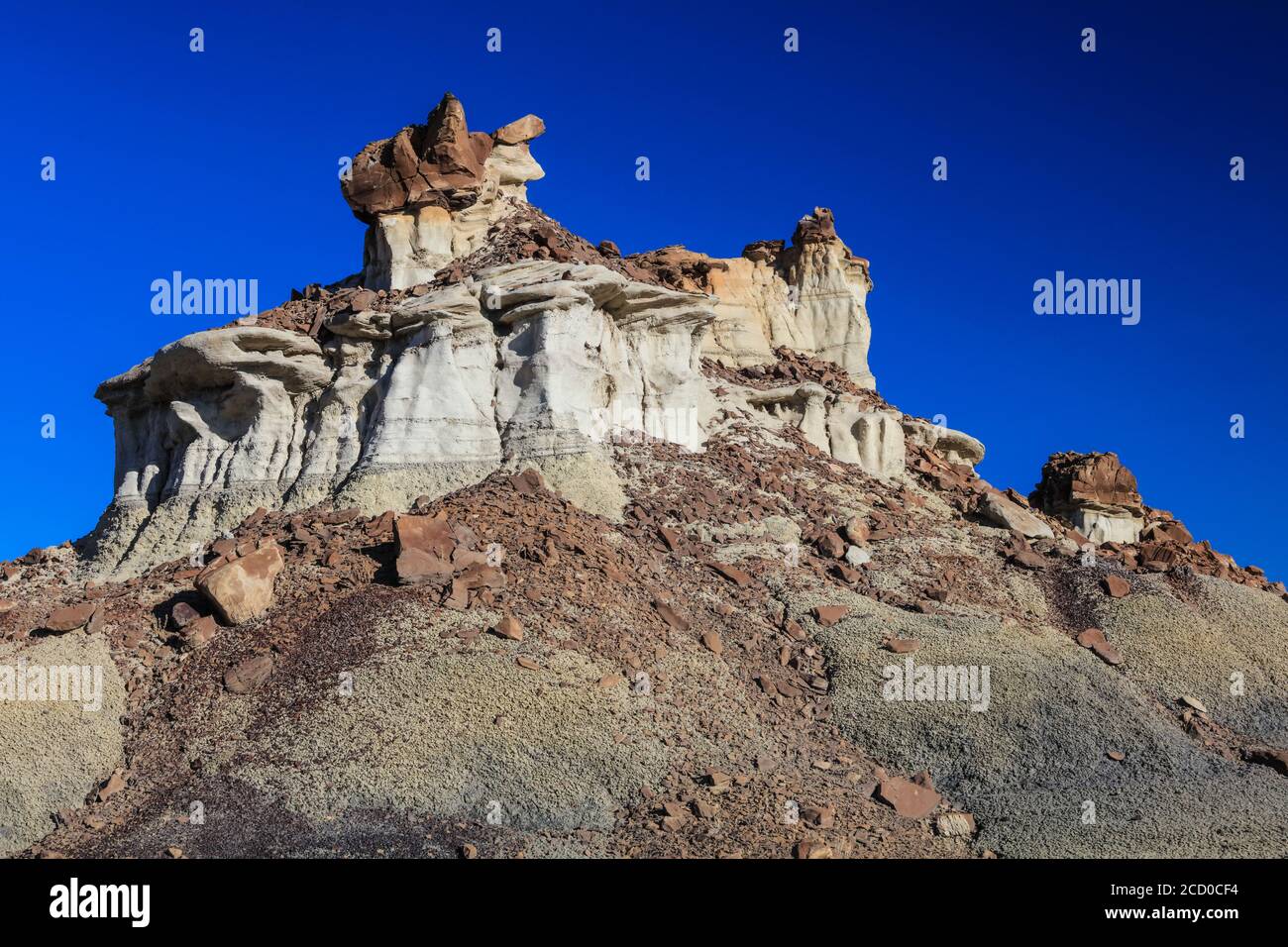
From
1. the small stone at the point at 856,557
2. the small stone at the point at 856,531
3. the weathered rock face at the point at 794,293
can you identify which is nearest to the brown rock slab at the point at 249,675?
the small stone at the point at 856,557

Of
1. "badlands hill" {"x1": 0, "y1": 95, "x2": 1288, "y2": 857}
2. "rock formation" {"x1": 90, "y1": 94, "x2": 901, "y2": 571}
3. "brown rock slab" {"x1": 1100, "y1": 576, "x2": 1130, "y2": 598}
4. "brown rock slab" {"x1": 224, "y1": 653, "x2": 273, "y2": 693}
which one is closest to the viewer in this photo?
"badlands hill" {"x1": 0, "y1": 95, "x2": 1288, "y2": 857}

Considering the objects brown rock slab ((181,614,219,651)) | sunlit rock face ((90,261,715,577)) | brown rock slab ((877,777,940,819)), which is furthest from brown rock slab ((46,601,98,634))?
brown rock slab ((877,777,940,819))

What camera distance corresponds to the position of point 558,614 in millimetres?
18125

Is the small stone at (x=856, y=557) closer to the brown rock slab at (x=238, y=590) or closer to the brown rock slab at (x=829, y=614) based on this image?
the brown rock slab at (x=829, y=614)

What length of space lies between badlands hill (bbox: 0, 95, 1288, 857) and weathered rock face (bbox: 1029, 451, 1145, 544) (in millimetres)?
8066

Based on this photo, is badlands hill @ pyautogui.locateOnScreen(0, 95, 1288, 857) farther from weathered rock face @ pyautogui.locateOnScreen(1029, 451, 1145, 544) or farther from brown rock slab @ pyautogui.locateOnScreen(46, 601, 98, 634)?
weathered rock face @ pyautogui.locateOnScreen(1029, 451, 1145, 544)

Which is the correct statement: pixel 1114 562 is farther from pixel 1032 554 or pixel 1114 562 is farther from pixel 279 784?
pixel 279 784

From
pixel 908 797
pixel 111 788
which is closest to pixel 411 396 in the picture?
pixel 111 788

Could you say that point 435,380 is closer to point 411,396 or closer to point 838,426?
point 411,396

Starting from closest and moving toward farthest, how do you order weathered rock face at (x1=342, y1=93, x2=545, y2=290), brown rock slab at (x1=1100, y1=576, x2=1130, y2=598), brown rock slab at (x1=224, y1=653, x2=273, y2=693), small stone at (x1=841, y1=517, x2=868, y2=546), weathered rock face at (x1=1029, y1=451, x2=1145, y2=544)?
brown rock slab at (x1=224, y1=653, x2=273, y2=693), brown rock slab at (x1=1100, y1=576, x2=1130, y2=598), small stone at (x1=841, y1=517, x2=868, y2=546), weathered rock face at (x1=342, y1=93, x2=545, y2=290), weathered rock face at (x1=1029, y1=451, x2=1145, y2=544)

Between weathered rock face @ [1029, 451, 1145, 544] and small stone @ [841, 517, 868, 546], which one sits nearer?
Answer: small stone @ [841, 517, 868, 546]

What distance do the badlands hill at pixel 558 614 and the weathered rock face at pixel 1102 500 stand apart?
8.07m

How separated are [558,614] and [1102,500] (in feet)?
89.4

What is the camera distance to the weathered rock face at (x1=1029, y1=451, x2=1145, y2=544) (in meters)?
39.5
